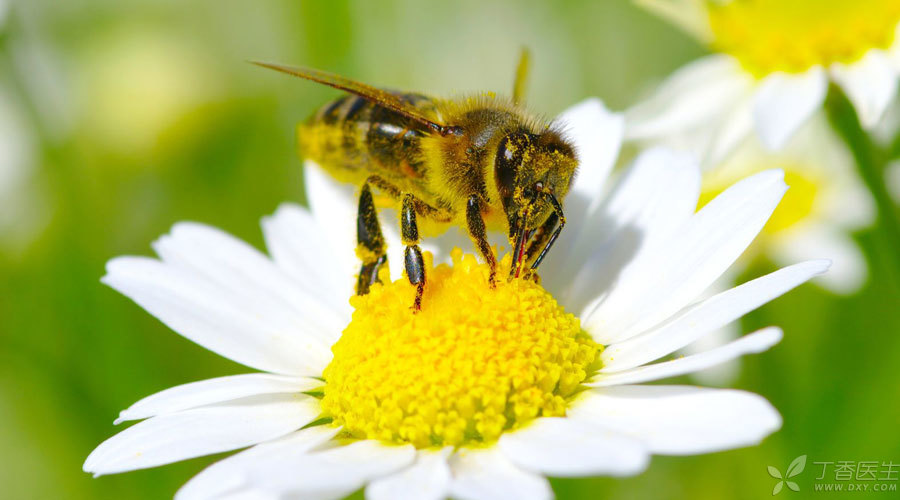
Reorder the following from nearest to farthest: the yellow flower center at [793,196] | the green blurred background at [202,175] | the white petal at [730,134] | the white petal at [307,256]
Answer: the white petal at [307,256] < the white petal at [730,134] < the green blurred background at [202,175] < the yellow flower center at [793,196]

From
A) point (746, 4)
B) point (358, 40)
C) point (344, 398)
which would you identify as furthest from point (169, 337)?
point (746, 4)

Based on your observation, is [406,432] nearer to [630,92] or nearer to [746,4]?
[746,4]

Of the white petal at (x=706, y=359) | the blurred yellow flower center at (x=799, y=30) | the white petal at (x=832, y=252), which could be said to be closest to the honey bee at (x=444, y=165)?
the white petal at (x=706, y=359)

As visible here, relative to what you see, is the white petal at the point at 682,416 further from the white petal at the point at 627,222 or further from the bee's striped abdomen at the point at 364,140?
the bee's striped abdomen at the point at 364,140

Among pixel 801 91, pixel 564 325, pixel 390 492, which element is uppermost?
pixel 801 91

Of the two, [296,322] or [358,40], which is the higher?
[358,40]

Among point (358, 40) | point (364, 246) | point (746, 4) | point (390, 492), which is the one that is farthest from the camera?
point (358, 40)

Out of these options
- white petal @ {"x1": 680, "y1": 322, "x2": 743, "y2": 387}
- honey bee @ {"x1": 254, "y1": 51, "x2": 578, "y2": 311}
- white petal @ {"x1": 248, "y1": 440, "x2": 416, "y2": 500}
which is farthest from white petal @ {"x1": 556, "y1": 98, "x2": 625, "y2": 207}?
white petal @ {"x1": 248, "y1": 440, "x2": 416, "y2": 500}
